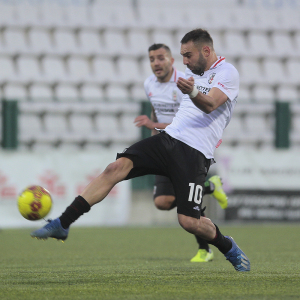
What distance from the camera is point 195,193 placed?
4.75 meters

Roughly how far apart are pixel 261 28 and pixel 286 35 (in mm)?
847

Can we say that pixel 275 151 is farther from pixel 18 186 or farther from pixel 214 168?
pixel 18 186

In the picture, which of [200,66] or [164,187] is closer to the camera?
[200,66]

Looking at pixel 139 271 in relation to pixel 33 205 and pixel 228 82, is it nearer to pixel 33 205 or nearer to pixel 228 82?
pixel 33 205

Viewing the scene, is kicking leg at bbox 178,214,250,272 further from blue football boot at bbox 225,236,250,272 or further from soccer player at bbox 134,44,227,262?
soccer player at bbox 134,44,227,262

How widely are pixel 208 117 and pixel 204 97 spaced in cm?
48

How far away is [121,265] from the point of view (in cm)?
557

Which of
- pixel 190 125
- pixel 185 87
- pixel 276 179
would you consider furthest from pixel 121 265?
pixel 276 179

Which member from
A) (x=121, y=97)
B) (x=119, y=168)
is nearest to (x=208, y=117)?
(x=119, y=168)

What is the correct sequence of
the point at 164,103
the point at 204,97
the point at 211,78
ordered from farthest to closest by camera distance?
the point at 164,103 < the point at 211,78 < the point at 204,97

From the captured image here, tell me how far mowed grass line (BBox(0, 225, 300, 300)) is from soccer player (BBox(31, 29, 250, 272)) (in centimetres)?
46

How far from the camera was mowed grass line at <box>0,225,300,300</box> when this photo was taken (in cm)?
365

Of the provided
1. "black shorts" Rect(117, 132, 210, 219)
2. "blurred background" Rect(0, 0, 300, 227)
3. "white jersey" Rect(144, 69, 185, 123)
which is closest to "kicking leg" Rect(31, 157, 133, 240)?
"black shorts" Rect(117, 132, 210, 219)

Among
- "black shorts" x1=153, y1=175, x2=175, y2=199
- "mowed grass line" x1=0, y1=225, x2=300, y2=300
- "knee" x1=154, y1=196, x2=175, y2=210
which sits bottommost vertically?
"mowed grass line" x1=0, y1=225, x2=300, y2=300
